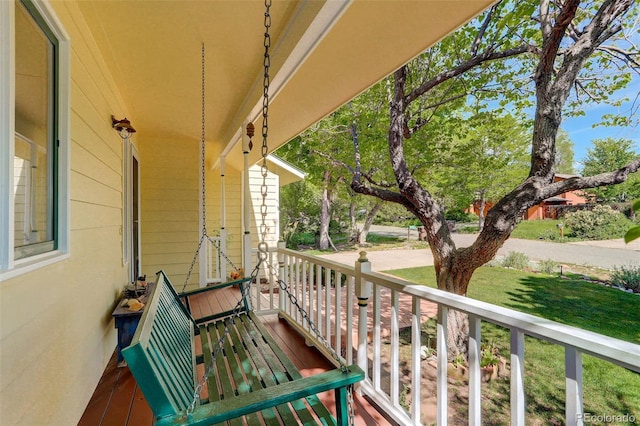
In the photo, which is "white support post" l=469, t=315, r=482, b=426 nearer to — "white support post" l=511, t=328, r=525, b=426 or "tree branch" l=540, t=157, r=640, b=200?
"white support post" l=511, t=328, r=525, b=426

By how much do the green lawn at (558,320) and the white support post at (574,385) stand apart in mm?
2364

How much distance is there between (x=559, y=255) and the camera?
1080cm

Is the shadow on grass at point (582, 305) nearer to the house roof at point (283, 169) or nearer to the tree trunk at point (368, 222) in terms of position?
the house roof at point (283, 169)

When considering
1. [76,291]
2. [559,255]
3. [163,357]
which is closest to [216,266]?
[76,291]

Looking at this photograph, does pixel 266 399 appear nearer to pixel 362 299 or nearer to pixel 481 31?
pixel 362 299

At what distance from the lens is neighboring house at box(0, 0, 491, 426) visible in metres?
1.26

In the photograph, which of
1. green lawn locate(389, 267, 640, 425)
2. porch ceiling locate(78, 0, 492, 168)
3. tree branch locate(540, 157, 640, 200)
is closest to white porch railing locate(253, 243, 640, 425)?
porch ceiling locate(78, 0, 492, 168)

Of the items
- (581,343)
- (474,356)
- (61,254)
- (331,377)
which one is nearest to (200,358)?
(61,254)

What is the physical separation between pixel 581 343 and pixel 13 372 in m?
2.03

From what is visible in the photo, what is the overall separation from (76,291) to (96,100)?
152 cm

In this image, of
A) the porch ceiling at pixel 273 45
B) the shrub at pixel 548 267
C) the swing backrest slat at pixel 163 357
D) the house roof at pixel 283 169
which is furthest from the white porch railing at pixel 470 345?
the shrub at pixel 548 267

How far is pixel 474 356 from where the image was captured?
1406mm

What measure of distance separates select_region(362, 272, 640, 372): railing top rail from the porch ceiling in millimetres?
1410

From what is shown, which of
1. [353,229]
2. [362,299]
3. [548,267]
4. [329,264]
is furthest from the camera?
[353,229]
